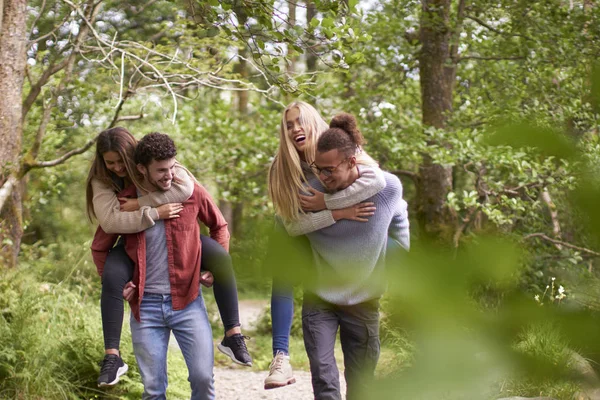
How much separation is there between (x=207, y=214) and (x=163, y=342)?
2.05 ft

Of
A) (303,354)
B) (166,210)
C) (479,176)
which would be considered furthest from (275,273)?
(303,354)

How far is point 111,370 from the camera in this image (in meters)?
3.32

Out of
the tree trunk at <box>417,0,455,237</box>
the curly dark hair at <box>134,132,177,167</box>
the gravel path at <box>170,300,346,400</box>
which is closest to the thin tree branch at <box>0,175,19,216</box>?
the gravel path at <box>170,300,346,400</box>

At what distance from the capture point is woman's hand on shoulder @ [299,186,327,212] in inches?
114

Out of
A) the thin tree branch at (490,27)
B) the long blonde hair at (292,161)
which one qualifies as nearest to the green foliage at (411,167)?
the thin tree branch at (490,27)

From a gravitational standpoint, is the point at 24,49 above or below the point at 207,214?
above

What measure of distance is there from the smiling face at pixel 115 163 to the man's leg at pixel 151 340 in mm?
567

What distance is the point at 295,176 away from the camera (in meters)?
3.12

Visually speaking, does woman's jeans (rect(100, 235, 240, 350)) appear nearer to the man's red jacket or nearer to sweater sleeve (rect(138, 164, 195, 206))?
the man's red jacket

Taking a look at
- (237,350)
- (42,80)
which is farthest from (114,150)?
(42,80)

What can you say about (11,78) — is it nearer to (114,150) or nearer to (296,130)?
(114,150)

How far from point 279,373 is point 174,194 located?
93cm

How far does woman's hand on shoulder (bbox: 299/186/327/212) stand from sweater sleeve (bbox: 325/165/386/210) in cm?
2

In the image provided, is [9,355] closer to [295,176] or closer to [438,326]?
[295,176]
